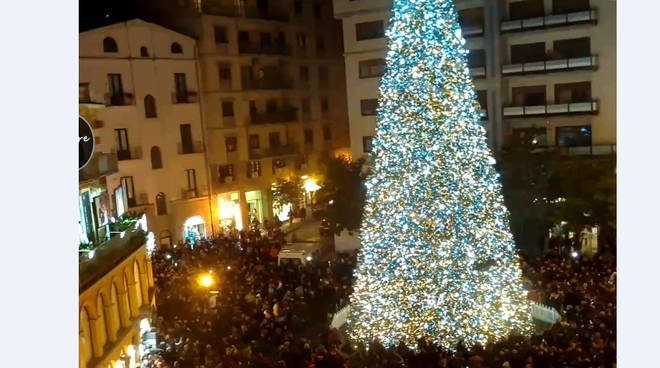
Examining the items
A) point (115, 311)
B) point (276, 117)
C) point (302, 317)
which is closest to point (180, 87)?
point (276, 117)

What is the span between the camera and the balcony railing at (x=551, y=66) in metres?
13.9

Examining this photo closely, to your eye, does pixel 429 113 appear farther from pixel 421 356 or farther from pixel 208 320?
pixel 208 320

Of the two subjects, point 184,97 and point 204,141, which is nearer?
point 184,97

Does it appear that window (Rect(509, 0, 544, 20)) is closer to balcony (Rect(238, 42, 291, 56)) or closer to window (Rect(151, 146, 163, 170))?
balcony (Rect(238, 42, 291, 56))

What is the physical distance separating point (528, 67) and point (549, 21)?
3.71 feet

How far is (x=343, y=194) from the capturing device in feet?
47.8

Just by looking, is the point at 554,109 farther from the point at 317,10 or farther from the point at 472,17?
the point at 317,10

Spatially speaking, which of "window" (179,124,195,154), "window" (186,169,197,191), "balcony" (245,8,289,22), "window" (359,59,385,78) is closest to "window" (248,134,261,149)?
"window" (179,124,195,154)

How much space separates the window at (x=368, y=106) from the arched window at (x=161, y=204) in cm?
608

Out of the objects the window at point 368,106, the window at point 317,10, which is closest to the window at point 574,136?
the window at point 368,106

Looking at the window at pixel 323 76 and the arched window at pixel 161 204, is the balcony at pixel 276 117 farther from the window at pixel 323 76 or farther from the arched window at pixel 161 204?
the arched window at pixel 161 204

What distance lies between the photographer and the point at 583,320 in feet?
28.6

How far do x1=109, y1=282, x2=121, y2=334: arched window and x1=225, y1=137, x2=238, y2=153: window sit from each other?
10.3 m

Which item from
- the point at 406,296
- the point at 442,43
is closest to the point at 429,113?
the point at 442,43
